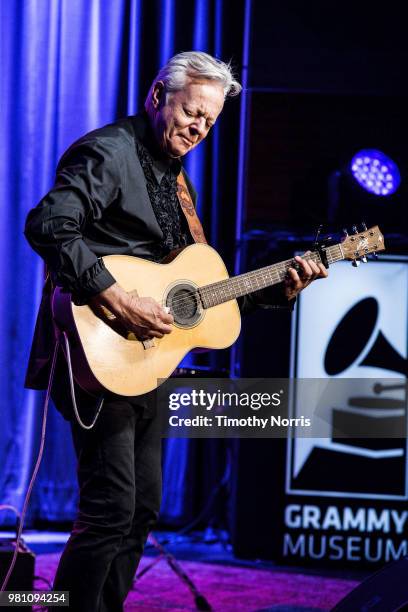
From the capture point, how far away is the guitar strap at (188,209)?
2.87 metres

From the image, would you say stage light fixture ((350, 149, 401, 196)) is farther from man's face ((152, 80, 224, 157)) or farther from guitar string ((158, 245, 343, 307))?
man's face ((152, 80, 224, 157))

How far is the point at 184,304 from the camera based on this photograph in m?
2.73

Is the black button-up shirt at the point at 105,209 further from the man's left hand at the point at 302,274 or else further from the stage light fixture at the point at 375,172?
the stage light fixture at the point at 375,172

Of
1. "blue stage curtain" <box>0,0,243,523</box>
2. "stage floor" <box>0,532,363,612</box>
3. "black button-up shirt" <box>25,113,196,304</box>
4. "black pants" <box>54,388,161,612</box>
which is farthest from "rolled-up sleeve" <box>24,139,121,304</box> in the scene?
"blue stage curtain" <box>0,0,243,523</box>

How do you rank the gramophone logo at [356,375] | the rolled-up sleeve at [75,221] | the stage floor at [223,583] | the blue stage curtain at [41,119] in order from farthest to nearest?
the blue stage curtain at [41,119], the gramophone logo at [356,375], the stage floor at [223,583], the rolled-up sleeve at [75,221]

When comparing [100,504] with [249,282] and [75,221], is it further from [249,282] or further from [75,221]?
[249,282]

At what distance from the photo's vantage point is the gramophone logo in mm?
4238

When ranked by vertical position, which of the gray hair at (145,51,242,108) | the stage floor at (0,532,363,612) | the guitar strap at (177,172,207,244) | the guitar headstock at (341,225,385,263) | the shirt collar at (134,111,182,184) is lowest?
the stage floor at (0,532,363,612)

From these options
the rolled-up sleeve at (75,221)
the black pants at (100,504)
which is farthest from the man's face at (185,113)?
the black pants at (100,504)

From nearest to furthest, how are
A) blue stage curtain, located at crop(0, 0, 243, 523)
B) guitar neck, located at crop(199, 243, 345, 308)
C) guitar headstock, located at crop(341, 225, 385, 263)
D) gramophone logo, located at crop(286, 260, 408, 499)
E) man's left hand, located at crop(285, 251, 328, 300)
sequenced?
guitar neck, located at crop(199, 243, 345, 308), man's left hand, located at crop(285, 251, 328, 300), guitar headstock, located at crop(341, 225, 385, 263), gramophone logo, located at crop(286, 260, 408, 499), blue stage curtain, located at crop(0, 0, 243, 523)

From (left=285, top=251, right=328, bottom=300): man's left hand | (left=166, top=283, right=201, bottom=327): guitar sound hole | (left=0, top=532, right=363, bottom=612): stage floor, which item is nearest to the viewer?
(left=166, top=283, right=201, bottom=327): guitar sound hole

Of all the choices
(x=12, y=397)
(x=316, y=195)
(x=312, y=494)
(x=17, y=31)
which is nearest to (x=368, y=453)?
(x=312, y=494)

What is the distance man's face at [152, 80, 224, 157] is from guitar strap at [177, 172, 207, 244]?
0.63ft

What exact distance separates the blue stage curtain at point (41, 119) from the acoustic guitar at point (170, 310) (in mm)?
2292
